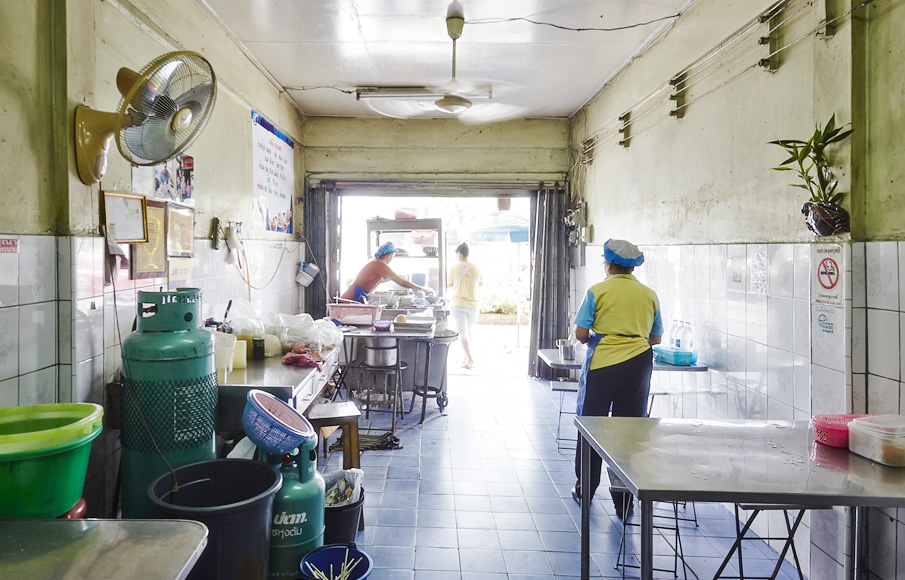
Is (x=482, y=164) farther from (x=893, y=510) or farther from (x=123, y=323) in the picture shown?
(x=893, y=510)

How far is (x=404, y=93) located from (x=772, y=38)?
3051mm

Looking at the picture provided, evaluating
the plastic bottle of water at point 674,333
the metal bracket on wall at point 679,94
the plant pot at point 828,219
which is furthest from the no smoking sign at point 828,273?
the metal bracket on wall at point 679,94

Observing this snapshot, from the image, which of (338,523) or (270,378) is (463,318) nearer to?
(270,378)

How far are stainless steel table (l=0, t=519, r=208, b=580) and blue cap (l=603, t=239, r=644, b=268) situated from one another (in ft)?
7.90

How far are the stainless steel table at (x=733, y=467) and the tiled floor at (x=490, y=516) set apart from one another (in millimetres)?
587

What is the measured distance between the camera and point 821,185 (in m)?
2.37

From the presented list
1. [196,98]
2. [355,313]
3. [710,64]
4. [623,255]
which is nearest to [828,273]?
[623,255]

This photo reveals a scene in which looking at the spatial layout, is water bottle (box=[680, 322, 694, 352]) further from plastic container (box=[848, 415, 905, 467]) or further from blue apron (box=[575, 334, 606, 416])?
plastic container (box=[848, 415, 905, 467])

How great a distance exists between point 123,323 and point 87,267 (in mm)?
414

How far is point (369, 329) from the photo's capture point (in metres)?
4.71

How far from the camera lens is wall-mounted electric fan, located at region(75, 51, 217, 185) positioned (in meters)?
2.04

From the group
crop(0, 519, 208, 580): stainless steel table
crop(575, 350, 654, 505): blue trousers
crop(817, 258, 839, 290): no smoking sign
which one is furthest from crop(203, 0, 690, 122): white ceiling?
crop(0, 519, 208, 580): stainless steel table

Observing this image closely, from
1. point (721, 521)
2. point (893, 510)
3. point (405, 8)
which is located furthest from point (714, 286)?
point (405, 8)

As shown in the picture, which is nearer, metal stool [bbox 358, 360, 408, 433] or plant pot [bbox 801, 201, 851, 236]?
plant pot [bbox 801, 201, 851, 236]
